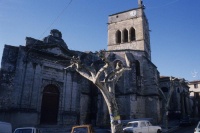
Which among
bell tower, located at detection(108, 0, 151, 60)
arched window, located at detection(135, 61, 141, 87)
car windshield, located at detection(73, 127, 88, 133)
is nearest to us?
car windshield, located at detection(73, 127, 88, 133)

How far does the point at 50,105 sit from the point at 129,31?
60.8ft

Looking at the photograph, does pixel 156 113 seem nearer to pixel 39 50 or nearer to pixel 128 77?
pixel 128 77

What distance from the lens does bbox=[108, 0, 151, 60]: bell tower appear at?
103 feet

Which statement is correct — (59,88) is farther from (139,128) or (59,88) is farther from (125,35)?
(125,35)

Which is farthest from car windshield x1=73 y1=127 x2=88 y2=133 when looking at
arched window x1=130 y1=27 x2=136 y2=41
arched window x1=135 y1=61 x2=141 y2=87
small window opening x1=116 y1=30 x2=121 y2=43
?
small window opening x1=116 y1=30 x2=121 y2=43

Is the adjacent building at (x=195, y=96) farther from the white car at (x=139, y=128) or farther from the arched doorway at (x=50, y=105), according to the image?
the arched doorway at (x=50, y=105)

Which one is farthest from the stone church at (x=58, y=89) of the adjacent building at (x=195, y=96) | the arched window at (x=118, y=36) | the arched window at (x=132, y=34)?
the adjacent building at (x=195, y=96)

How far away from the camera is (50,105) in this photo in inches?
799

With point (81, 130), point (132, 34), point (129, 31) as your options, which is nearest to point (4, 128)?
point (81, 130)

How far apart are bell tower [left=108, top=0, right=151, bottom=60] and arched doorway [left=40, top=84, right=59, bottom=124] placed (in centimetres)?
1431

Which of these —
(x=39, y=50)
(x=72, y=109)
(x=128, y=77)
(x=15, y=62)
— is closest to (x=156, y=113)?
(x=128, y=77)

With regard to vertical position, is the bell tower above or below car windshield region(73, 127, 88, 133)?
above

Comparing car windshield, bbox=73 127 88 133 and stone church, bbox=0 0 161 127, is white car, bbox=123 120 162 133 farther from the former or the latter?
stone church, bbox=0 0 161 127

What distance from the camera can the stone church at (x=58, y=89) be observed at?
17.5 m
